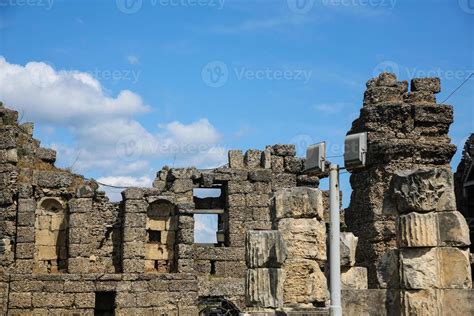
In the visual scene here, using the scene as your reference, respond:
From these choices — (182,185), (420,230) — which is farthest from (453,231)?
(182,185)

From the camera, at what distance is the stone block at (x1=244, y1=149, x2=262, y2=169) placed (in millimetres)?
26509

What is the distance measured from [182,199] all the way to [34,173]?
14.7 ft

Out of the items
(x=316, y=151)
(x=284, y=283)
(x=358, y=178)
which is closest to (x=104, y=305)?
(x=358, y=178)

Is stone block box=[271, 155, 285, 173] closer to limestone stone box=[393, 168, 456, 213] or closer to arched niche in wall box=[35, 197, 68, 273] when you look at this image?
arched niche in wall box=[35, 197, 68, 273]

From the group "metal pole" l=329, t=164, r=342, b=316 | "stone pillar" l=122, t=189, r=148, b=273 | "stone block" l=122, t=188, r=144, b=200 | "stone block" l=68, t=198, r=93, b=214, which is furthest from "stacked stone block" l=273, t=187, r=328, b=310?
"stone block" l=68, t=198, r=93, b=214

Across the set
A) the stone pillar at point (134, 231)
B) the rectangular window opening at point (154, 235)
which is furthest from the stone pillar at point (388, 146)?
the stone pillar at point (134, 231)

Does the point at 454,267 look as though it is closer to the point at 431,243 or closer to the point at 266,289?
the point at 431,243

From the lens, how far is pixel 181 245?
24.8 meters

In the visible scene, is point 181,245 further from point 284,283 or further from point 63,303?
point 284,283

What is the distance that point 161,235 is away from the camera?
25.6 meters

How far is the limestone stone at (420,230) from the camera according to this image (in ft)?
43.8

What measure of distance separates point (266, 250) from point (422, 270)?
3.33m

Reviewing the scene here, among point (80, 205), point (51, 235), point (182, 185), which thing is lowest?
point (51, 235)

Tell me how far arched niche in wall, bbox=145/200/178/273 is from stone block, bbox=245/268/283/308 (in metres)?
9.95
